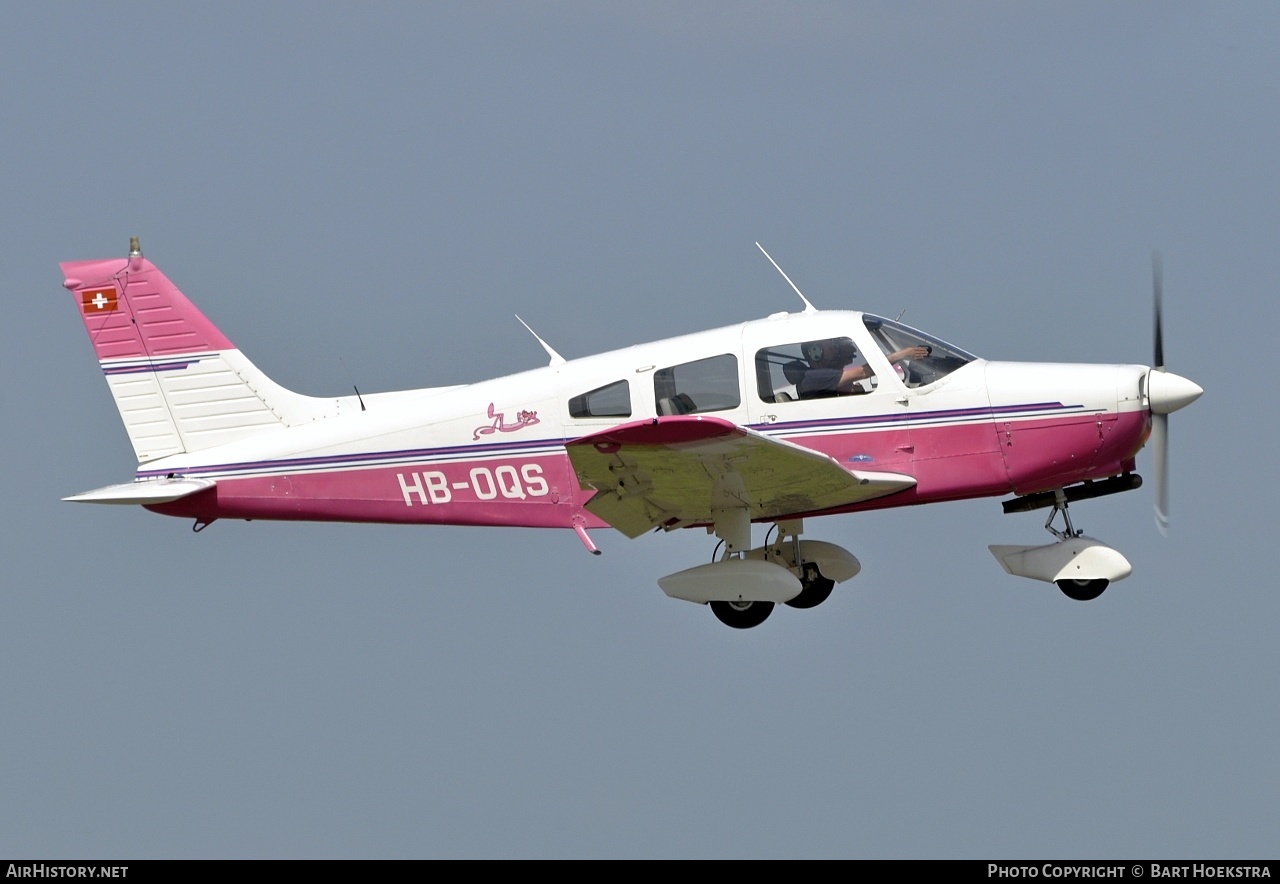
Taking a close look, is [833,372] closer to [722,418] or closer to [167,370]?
[722,418]

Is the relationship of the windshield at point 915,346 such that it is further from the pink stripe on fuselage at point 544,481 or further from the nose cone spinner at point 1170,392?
the nose cone spinner at point 1170,392

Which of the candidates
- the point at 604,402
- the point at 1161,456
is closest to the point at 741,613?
the point at 604,402

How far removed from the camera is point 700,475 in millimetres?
13453

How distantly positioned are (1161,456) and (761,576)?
327 centimetres

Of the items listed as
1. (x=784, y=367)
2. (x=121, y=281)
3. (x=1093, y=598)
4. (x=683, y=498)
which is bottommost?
(x=1093, y=598)

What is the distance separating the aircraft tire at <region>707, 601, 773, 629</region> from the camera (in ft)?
48.4

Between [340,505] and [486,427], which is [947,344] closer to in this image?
[486,427]

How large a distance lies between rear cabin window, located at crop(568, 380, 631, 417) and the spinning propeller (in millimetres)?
4085

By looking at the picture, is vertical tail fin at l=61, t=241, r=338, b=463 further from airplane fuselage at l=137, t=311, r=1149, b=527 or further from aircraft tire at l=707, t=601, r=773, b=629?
aircraft tire at l=707, t=601, r=773, b=629

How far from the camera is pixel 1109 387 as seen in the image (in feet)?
45.7

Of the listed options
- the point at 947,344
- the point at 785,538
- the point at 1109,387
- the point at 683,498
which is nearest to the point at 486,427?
the point at 683,498

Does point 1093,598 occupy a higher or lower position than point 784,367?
lower

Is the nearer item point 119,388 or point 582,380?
point 582,380

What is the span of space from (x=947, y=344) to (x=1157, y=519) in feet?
6.98
